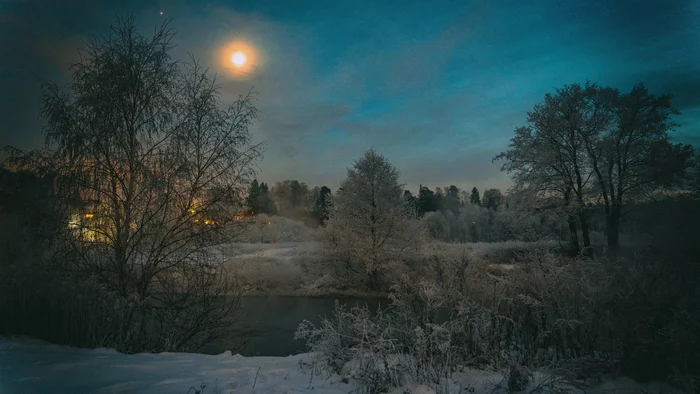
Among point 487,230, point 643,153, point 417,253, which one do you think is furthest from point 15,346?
Result: point 487,230

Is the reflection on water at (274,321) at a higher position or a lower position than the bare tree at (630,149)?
lower

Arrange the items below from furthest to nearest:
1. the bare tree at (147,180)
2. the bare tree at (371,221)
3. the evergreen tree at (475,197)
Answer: the evergreen tree at (475,197) < the bare tree at (371,221) < the bare tree at (147,180)

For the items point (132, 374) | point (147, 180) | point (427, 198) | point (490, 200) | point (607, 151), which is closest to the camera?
point (132, 374)

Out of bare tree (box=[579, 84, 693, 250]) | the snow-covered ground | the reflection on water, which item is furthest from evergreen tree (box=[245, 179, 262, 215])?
bare tree (box=[579, 84, 693, 250])

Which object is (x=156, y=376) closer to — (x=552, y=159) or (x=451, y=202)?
(x=552, y=159)

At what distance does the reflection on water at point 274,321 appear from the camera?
39.8 feet

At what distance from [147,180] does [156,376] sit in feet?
16.0

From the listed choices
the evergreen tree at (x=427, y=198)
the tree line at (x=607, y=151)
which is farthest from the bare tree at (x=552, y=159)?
the evergreen tree at (x=427, y=198)

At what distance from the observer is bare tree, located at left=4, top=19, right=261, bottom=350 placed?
688cm

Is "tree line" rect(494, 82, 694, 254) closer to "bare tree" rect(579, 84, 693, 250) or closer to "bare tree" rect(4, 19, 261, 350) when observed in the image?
"bare tree" rect(579, 84, 693, 250)

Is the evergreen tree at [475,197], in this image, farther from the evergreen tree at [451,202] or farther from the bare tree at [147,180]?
the bare tree at [147,180]

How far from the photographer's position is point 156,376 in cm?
377

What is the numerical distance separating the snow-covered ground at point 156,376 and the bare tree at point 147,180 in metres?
2.04

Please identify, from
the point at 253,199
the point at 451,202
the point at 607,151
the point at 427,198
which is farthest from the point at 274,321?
the point at 451,202
